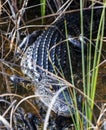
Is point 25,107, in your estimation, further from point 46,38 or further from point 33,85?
point 46,38

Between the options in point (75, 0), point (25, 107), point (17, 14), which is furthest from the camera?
point (75, 0)

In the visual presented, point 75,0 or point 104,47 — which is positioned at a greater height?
point 75,0

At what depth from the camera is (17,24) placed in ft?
12.2

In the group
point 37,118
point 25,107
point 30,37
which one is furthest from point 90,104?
point 30,37

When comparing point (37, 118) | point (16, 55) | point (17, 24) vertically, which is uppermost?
point (17, 24)

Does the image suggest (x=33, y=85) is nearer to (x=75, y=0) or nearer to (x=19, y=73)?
(x=19, y=73)

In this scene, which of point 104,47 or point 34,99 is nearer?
point 34,99

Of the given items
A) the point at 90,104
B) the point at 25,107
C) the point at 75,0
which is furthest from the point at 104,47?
the point at 90,104

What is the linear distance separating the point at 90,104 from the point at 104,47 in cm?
181

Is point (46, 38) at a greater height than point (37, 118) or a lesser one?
greater

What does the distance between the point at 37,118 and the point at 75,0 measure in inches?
69.7

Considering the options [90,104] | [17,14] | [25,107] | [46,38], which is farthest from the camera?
[46,38]

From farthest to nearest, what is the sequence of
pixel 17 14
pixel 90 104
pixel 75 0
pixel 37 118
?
pixel 75 0, pixel 17 14, pixel 37 118, pixel 90 104

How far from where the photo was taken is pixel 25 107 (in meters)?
3.27
